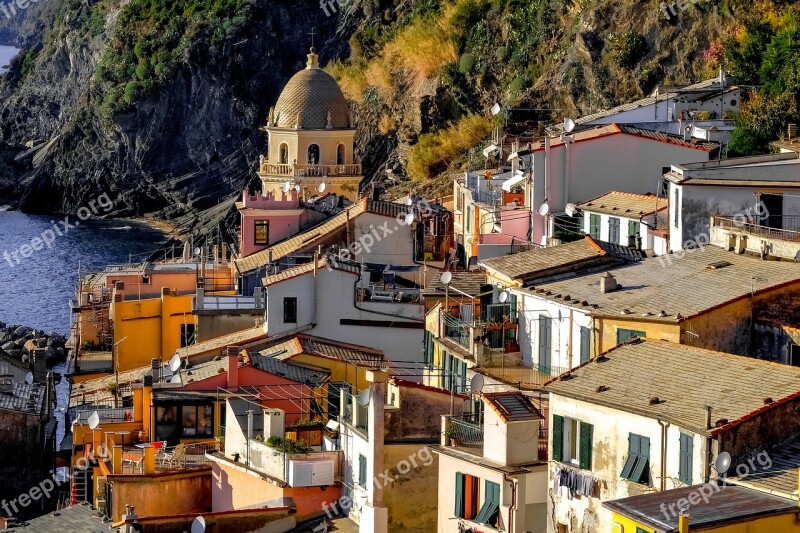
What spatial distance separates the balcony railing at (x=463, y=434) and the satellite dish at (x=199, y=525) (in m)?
4.07

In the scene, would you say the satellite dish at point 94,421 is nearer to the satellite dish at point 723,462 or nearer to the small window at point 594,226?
the small window at point 594,226

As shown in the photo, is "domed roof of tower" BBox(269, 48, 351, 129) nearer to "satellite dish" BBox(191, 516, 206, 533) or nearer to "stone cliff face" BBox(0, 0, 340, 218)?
"satellite dish" BBox(191, 516, 206, 533)

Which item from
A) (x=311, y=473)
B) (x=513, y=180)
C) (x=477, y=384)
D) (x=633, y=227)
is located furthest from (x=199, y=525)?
(x=513, y=180)

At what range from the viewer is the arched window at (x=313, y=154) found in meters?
86.9

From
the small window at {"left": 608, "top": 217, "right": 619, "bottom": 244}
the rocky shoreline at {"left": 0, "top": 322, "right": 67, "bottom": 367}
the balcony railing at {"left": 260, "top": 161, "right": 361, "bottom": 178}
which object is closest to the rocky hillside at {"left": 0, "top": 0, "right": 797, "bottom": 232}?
the balcony railing at {"left": 260, "top": 161, "right": 361, "bottom": 178}

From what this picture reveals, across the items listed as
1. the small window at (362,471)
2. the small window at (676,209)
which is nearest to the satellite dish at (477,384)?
the small window at (362,471)

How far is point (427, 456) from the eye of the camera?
39625 millimetres

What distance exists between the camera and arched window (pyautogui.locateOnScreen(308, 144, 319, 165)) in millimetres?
86875

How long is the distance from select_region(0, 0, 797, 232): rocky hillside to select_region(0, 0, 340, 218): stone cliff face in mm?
140

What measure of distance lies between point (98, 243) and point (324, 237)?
72.7 metres

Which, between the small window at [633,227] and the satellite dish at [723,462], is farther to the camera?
the small window at [633,227]

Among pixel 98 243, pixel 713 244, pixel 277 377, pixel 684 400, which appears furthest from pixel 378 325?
pixel 98 243

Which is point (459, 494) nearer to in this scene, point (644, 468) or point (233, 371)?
point (644, 468)

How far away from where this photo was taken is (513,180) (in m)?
61.4
